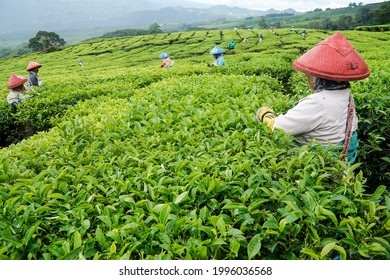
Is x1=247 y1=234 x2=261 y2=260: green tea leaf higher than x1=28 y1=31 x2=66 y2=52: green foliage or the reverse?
the reverse

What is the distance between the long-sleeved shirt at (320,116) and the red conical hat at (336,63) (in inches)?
5.9

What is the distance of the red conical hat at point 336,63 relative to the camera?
255cm

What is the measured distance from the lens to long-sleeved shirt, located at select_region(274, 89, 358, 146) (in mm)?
2586

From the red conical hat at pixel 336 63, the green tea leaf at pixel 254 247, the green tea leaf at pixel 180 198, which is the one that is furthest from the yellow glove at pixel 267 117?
the green tea leaf at pixel 254 247

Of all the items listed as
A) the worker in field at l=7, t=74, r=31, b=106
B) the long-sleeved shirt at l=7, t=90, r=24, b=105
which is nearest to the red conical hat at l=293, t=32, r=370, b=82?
the worker in field at l=7, t=74, r=31, b=106

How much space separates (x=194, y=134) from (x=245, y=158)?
2.56ft

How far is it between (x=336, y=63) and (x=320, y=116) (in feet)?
1.43

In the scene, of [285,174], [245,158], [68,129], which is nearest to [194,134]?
[245,158]

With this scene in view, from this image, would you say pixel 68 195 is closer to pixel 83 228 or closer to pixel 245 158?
pixel 83 228

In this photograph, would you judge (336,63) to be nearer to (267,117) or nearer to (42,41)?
(267,117)

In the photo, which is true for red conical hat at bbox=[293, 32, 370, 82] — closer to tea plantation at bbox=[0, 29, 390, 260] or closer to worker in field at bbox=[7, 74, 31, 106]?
tea plantation at bbox=[0, 29, 390, 260]

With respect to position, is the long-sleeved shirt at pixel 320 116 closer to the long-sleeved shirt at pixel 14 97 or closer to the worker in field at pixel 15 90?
the worker in field at pixel 15 90

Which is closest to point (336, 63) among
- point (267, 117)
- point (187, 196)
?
point (267, 117)

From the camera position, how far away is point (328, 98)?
261cm
